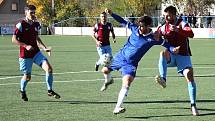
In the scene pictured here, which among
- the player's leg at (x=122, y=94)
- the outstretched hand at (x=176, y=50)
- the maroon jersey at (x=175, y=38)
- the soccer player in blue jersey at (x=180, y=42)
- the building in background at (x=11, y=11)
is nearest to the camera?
the player's leg at (x=122, y=94)

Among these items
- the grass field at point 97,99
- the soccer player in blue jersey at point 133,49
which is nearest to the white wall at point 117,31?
the grass field at point 97,99

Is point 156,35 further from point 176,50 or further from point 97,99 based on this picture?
point 97,99

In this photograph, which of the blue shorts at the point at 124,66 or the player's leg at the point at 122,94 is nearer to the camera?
the player's leg at the point at 122,94

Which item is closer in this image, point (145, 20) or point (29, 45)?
point (145, 20)

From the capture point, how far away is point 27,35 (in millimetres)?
12148

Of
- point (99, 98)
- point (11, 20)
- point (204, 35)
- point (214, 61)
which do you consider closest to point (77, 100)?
point (99, 98)

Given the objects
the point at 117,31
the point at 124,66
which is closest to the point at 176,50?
the point at 124,66

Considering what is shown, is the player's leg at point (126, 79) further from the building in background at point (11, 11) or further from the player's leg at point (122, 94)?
the building in background at point (11, 11)

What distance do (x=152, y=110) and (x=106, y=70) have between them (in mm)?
1421

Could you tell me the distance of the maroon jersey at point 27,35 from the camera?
12023 millimetres

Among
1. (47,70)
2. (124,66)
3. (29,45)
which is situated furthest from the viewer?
(47,70)

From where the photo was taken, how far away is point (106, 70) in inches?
443

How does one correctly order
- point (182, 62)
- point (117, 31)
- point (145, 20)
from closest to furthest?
point (145, 20) → point (182, 62) → point (117, 31)

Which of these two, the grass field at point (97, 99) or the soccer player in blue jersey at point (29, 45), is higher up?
the soccer player in blue jersey at point (29, 45)
